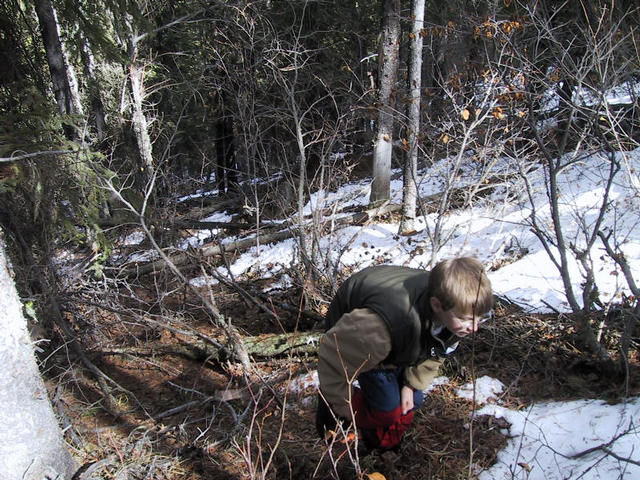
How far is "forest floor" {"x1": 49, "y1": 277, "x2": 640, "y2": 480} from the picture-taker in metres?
2.86

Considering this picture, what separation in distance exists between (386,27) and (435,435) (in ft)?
25.9

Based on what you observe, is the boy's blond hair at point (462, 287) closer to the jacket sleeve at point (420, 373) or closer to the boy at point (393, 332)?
the boy at point (393, 332)

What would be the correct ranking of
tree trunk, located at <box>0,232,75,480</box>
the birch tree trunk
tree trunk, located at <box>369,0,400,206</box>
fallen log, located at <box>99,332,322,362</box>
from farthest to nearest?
the birch tree trunk, tree trunk, located at <box>369,0,400,206</box>, fallen log, located at <box>99,332,322,362</box>, tree trunk, located at <box>0,232,75,480</box>

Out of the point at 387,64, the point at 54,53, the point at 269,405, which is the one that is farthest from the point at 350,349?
the point at 387,64

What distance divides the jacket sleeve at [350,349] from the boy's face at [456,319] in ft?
0.81

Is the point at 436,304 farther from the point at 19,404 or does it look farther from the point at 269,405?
the point at 269,405

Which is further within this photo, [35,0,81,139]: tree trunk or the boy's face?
[35,0,81,139]: tree trunk

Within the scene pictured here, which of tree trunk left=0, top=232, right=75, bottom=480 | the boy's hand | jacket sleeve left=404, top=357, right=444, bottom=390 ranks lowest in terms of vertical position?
the boy's hand

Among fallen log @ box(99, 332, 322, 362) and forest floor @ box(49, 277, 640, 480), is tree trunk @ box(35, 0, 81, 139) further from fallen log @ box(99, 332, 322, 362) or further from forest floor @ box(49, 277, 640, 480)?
forest floor @ box(49, 277, 640, 480)

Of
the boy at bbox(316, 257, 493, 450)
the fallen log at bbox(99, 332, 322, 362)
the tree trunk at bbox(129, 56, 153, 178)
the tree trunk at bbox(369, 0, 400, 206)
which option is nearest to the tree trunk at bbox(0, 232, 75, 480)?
the boy at bbox(316, 257, 493, 450)

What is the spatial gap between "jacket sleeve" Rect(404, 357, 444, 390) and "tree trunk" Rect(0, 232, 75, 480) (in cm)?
195

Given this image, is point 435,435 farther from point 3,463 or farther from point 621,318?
point 3,463

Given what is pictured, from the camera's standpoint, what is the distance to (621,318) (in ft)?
11.7

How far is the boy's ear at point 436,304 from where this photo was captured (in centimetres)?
188
